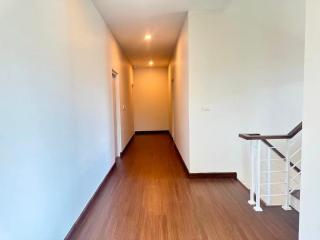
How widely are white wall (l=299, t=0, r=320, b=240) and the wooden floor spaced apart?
973 mm

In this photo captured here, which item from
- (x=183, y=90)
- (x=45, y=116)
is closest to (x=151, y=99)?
(x=183, y=90)

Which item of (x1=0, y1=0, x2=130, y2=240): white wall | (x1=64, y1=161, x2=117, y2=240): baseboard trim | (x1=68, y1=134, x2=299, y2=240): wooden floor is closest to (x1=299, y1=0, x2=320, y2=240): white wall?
(x1=68, y1=134, x2=299, y2=240): wooden floor

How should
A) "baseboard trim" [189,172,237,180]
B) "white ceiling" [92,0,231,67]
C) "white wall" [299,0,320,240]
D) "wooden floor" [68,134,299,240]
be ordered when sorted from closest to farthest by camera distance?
"white wall" [299,0,320,240] → "wooden floor" [68,134,299,240] → "white ceiling" [92,0,231,67] → "baseboard trim" [189,172,237,180]

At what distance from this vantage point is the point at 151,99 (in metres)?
10.0

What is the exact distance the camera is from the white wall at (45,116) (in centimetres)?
139

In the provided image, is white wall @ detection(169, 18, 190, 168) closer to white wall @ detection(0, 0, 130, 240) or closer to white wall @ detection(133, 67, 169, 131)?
white wall @ detection(0, 0, 130, 240)

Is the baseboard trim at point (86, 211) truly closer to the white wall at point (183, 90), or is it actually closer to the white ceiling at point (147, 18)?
the white wall at point (183, 90)

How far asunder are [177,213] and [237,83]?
231 cm

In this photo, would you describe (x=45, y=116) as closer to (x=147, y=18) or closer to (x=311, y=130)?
(x=311, y=130)

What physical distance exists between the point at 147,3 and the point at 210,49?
1.21 m

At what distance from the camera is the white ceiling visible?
3539 mm

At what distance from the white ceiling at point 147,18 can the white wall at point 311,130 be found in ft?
7.97

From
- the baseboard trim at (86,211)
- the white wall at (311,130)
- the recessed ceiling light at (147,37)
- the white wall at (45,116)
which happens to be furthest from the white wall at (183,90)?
the white wall at (311,130)

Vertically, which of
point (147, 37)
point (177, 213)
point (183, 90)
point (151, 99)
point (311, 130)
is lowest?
point (177, 213)
